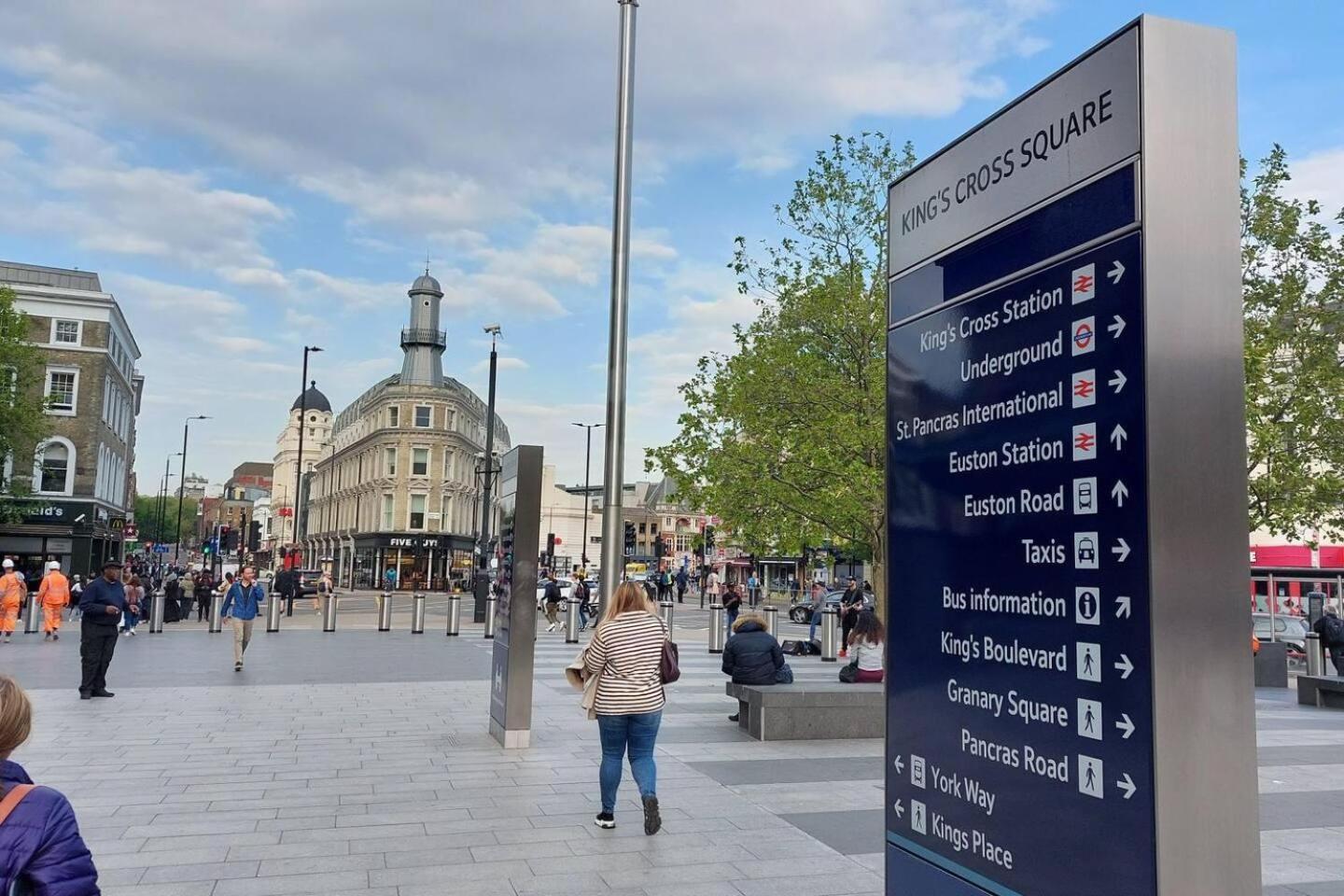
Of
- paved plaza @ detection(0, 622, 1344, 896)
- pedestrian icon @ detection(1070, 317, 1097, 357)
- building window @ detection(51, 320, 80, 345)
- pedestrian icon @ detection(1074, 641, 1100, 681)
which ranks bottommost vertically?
paved plaza @ detection(0, 622, 1344, 896)

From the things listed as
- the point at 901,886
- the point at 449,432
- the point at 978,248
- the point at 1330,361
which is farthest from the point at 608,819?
the point at 449,432

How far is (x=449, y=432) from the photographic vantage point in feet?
258

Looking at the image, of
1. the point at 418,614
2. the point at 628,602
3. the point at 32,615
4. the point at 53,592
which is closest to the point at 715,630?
the point at 418,614

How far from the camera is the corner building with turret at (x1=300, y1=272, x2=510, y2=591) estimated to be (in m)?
76.2

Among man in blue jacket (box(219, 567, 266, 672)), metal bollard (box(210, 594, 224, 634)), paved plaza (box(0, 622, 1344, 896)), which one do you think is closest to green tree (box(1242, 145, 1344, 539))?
paved plaza (box(0, 622, 1344, 896))

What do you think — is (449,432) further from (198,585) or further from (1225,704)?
(1225,704)

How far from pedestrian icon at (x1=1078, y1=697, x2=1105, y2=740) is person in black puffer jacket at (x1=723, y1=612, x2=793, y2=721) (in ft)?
29.5

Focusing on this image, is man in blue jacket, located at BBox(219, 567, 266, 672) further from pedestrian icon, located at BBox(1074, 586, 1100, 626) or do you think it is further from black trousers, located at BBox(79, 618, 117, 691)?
pedestrian icon, located at BBox(1074, 586, 1100, 626)

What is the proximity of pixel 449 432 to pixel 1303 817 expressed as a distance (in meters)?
74.0

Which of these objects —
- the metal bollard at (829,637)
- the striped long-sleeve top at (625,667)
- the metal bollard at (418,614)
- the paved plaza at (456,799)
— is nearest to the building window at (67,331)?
the metal bollard at (418,614)

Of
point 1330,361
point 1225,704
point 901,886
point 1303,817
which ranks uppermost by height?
point 1330,361

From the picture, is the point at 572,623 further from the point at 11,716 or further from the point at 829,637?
the point at 11,716

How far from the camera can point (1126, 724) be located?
2.30 m

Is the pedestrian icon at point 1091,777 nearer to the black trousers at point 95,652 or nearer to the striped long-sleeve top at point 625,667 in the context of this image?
the striped long-sleeve top at point 625,667
